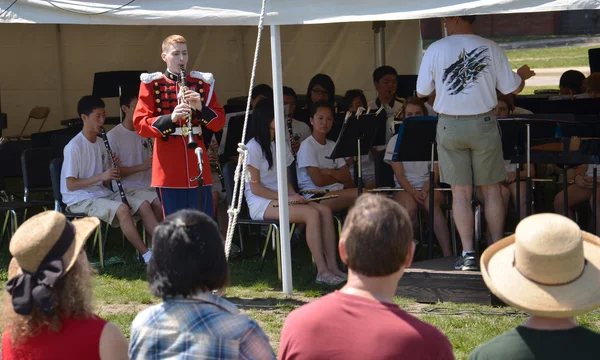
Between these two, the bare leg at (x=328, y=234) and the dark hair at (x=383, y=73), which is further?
the dark hair at (x=383, y=73)

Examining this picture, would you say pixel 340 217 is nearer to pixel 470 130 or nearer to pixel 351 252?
pixel 470 130

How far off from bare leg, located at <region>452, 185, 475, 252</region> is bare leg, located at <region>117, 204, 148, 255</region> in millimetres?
2435

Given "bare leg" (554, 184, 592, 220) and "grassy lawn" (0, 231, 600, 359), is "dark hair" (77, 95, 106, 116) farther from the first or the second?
"bare leg" (554, 184, 592, 220)

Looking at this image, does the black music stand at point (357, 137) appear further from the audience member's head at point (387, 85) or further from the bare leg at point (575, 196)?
the audience member's head at point (387, 85)

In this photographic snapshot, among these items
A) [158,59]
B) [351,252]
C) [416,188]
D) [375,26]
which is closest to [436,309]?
[416,188]

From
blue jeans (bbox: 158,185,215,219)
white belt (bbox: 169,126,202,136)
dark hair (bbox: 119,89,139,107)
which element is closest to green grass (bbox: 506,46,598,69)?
dark hair (bbox: 119,89,139,107)

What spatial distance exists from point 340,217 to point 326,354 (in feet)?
14.6

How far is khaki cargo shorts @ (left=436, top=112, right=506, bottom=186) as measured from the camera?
5742 millimetres

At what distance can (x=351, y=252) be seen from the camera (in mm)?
2561

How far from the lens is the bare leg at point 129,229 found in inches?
278

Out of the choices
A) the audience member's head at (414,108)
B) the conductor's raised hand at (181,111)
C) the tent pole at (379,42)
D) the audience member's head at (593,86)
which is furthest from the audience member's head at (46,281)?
the tent pole at (379,42)

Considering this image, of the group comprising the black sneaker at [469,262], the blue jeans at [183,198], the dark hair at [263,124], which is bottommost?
the black sneaker at [469,262]

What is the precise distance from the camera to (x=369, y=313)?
2.50 meters

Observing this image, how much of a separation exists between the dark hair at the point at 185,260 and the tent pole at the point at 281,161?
3379 mm
